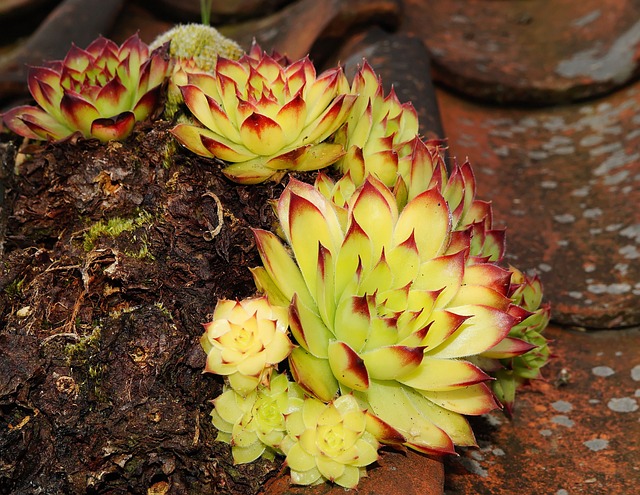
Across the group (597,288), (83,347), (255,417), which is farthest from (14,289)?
(597,288)

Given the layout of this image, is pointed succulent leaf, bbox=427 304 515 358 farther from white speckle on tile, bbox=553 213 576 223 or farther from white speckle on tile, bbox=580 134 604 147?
white speckle on tile, bbox=580 134 604 147

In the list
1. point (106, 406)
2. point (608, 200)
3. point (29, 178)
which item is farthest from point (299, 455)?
point (608, 200)

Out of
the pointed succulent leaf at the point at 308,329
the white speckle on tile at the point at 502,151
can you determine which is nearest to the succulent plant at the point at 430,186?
the pointed succulent leaf at the point at 308,329

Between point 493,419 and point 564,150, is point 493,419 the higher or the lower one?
the lower one

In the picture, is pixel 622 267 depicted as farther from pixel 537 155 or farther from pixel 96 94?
pixel 96 94

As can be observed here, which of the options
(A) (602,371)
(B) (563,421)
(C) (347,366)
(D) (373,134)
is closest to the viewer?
(C) (347,366)

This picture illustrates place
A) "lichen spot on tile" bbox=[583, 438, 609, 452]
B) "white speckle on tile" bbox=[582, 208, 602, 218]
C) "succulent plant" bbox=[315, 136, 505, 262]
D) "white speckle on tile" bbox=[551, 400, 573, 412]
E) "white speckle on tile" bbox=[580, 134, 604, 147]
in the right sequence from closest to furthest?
1. "succulent plant" bbox=[315, 136, 505, 262]
2. "lichen spot on tile" bbox=[583, 438, 609, 452]
3. "white speckle on tile" bbox=[551, 400, 573, 412]
4. "white speckle on tile" bbox=[582, 208, 602, 218]
5. "white speckle on tile" bbox=[580, 134, 604, 147]

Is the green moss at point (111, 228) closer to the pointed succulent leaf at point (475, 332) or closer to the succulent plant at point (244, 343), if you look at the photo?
the succulent plant at point (244, 343)

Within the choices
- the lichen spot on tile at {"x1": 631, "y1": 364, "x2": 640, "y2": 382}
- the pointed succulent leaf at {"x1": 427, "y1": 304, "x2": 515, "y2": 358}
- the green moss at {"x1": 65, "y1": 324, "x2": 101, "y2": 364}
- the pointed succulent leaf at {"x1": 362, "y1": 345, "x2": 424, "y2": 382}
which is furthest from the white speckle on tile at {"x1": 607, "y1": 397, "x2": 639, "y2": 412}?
the green moss at {"x1": 65, "y1": 324, "x2": 101, "y2": 364}
